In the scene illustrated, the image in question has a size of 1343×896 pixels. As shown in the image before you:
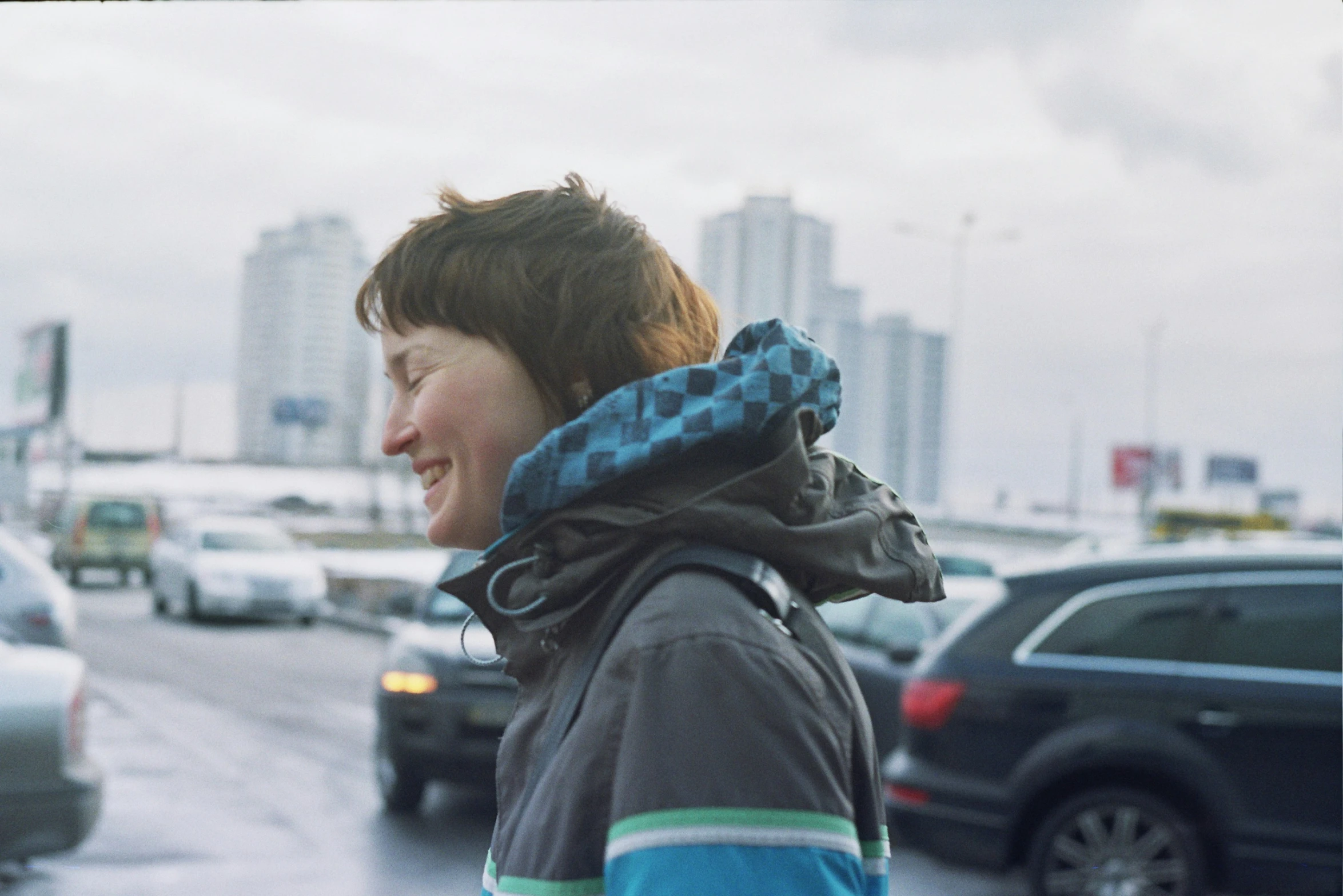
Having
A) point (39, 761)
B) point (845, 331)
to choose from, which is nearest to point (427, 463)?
point (39, 761)

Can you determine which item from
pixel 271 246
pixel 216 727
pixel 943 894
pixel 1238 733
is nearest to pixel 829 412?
pixel 1238 733

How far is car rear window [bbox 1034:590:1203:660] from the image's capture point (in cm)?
530

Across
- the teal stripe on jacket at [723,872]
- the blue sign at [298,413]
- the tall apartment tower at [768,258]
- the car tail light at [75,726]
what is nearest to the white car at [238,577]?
the tall apartment tower at [768,258]

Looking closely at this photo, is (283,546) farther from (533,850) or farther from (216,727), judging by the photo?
(533,850)

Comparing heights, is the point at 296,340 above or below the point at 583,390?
above

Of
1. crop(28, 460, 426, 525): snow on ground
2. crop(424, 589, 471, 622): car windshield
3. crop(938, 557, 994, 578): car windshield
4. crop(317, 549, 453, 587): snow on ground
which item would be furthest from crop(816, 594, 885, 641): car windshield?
crop(28, 460, 426, 525): snow on ground

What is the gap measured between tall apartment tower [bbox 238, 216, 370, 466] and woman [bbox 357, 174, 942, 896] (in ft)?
380

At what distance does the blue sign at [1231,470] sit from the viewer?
10781 centimetres

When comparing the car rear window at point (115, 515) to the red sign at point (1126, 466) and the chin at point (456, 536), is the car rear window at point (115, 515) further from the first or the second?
the red sign at point (1126, 466)

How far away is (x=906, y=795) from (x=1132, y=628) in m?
1.11

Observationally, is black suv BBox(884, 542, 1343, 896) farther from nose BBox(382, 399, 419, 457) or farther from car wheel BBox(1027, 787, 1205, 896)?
nose BBox(382, 399, 419, 457)

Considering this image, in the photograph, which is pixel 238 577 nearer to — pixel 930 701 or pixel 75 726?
pixel 75 726

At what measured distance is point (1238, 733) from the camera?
16.5 feet

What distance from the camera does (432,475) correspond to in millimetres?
1392
